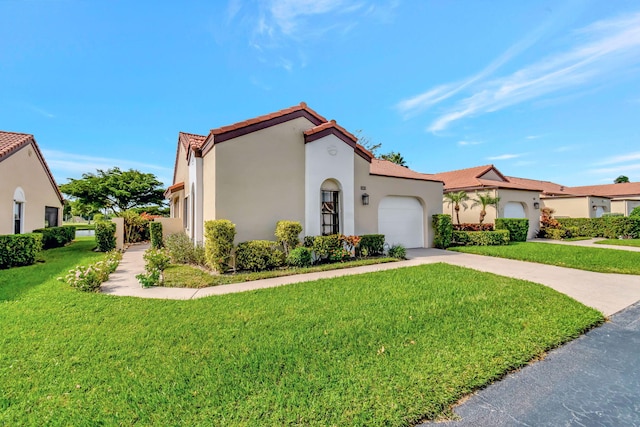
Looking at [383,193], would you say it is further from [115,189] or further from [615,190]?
[615,190]

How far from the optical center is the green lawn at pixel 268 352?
2.70m

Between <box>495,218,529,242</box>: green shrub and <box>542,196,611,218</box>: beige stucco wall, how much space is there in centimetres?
1306

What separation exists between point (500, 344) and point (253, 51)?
1429cm

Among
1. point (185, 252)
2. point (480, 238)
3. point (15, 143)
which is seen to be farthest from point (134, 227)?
point (480, 238)

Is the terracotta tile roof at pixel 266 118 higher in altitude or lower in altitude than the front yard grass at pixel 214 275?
higher

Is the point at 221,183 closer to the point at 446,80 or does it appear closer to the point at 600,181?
the point at 446,80

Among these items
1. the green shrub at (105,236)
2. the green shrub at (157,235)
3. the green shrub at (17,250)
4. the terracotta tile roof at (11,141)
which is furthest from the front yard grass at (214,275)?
the terracotta tile roof at (11,141)

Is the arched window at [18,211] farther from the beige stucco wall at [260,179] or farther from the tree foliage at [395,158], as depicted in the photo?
the tree foliage at [395,158]

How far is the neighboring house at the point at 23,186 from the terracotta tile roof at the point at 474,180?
25.1m

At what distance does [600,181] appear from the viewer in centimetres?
4225

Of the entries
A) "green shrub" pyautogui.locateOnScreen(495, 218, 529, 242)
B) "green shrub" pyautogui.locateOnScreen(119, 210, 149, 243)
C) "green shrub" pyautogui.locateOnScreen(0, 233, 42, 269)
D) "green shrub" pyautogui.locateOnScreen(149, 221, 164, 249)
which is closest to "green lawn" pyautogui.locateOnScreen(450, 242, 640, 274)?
"green shrub" pyautogui.locateOnScreen(495, 218, 529, 242)

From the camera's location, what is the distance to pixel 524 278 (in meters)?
8.32

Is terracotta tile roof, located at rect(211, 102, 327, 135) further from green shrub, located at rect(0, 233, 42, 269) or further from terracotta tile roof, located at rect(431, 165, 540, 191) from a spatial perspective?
terracotta tile roof, located at rect(431, 165, 540, 191)

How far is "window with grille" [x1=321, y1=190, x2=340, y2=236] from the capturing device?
1170 centimetres
